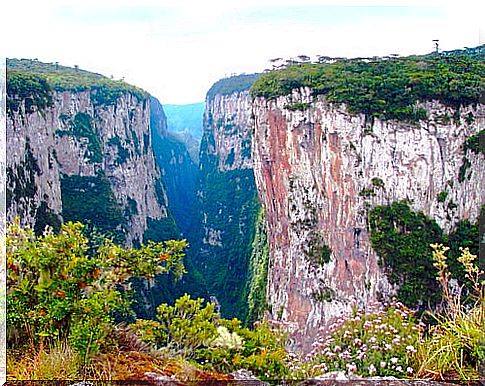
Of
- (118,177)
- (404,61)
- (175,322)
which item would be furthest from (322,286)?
(118,177)

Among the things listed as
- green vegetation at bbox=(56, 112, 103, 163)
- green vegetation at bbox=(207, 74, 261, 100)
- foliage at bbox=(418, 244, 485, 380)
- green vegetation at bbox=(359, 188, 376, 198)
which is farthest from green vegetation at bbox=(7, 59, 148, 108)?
foliage at bbox=(418, 244, 485, 380)

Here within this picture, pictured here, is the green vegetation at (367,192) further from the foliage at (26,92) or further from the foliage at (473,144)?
the foliage at (26,92)

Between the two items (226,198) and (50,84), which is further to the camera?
(226,198)

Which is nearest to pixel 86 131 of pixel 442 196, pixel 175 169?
pixel 442 196

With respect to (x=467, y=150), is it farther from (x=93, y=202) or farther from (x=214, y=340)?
(x=93, y=202)

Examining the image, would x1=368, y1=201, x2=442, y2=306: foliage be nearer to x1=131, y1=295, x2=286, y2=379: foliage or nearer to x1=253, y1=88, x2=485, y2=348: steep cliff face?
x1=253, y1=88, x2=485, y2=348: steep cliff face

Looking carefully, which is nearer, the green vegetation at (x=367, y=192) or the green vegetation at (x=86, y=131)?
the green vegetation at (x=367, y=192)

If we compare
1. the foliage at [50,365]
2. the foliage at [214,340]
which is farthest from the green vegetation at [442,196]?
the foliage at [50,365]
